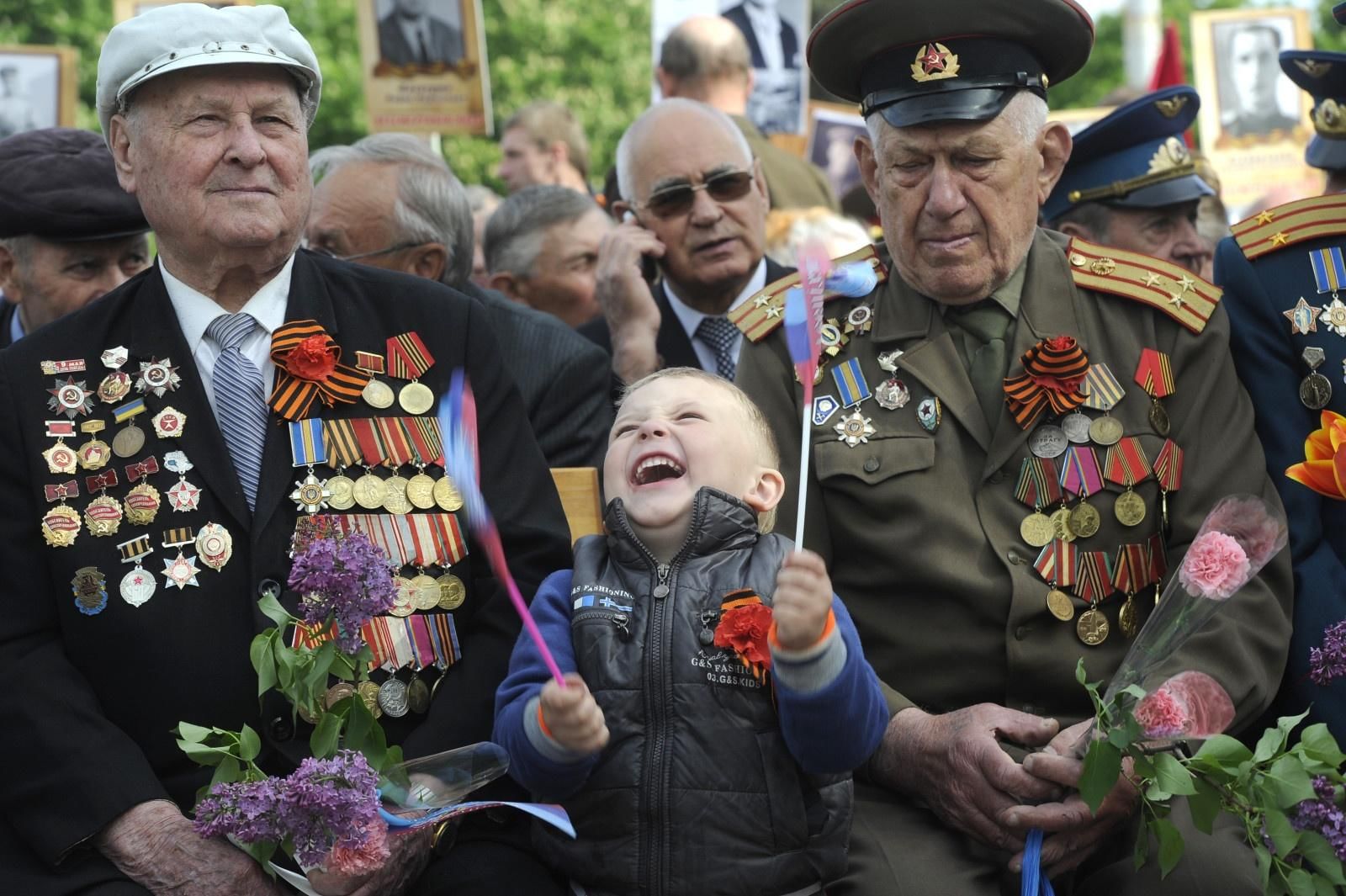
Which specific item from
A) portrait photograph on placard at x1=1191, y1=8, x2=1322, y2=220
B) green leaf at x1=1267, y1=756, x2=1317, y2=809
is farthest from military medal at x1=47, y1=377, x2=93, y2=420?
portrait photograph on placard at x1=1191, y1=8, x2=1322, y2=220

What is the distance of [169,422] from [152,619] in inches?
18.3

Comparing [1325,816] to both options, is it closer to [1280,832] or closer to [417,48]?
[1280,832]

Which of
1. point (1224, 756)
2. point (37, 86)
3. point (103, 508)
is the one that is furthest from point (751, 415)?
point (37, 86)

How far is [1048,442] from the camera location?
4102mm

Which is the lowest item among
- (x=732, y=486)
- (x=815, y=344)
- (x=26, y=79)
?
(x=732, y=486)

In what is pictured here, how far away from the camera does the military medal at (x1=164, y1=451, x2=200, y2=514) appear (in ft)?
12.8

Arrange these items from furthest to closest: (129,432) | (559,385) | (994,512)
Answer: (559,385)
(994,512)
(129,432)

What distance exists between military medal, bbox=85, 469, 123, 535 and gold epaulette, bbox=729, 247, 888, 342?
158cm

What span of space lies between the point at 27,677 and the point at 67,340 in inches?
32.1

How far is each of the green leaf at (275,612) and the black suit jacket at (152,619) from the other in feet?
0.74

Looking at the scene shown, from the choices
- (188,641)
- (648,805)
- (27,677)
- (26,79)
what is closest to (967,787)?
(648,805)

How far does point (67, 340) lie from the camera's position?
4055mm

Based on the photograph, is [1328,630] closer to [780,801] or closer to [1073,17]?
[780,801]

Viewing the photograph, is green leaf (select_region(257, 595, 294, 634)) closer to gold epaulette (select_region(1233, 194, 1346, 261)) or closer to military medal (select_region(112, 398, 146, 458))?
military medal (select_region(112, 398, 146, 458))
